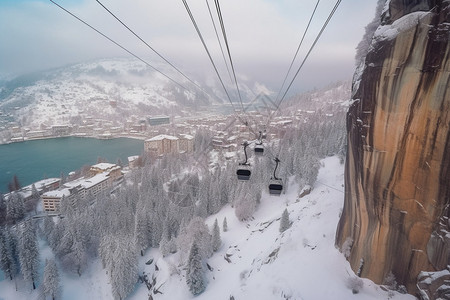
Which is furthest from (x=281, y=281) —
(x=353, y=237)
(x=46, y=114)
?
(x=46, y=114)

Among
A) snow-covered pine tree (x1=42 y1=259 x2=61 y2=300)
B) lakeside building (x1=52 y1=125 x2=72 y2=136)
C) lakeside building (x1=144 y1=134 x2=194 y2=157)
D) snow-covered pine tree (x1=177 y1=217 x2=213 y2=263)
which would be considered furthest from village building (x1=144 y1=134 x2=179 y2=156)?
lakeside building (x1=52 y1=125 x2=72 y2=136)

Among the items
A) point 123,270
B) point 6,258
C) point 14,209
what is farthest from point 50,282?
point 14,209

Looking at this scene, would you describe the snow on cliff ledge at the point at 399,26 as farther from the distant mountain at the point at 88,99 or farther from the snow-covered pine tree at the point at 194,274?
the distant mountain at the point at 88,99

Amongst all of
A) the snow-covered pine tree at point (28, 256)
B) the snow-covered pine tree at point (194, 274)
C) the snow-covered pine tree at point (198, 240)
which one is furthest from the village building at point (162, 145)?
the snow-covered pine tree at point (194, 274)

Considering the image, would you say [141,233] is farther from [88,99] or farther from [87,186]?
[88,99]

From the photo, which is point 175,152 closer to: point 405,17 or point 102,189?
point 102,189
